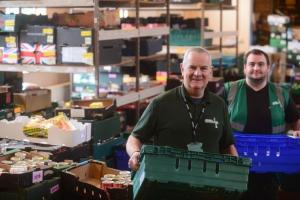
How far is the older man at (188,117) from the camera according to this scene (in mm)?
2873

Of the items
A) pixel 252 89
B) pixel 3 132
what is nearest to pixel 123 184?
pixel 252 89

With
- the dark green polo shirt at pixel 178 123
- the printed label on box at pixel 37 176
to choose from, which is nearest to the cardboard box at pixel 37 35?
the printed label on box at pixel 37 176

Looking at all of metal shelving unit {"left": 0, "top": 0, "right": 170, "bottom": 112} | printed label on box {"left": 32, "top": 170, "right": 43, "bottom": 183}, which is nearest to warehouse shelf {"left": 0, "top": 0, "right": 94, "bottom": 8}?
metal shelving unit {"left": 0, "top": 0, "right": 170, "bottom": 112}

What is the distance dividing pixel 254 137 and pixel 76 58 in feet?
7.22

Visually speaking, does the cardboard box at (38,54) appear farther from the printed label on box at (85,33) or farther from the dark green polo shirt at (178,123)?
the dark green polo shirt at (178,123)

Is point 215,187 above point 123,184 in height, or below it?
above

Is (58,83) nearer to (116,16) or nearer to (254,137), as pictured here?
(116,16)

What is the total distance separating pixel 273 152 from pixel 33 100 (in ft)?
8.79

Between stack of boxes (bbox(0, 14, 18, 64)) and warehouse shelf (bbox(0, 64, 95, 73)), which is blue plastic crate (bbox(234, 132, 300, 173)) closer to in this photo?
warehouse shelf (bbox(0, 64, 95, 73))

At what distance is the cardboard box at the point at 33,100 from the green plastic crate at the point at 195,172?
3.17 meters

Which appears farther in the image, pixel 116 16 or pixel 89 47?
pixel 116 16

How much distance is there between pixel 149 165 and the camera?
2283 millimetres

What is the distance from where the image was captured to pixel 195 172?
7.43ft

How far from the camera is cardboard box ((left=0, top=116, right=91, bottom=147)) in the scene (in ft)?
13.5
